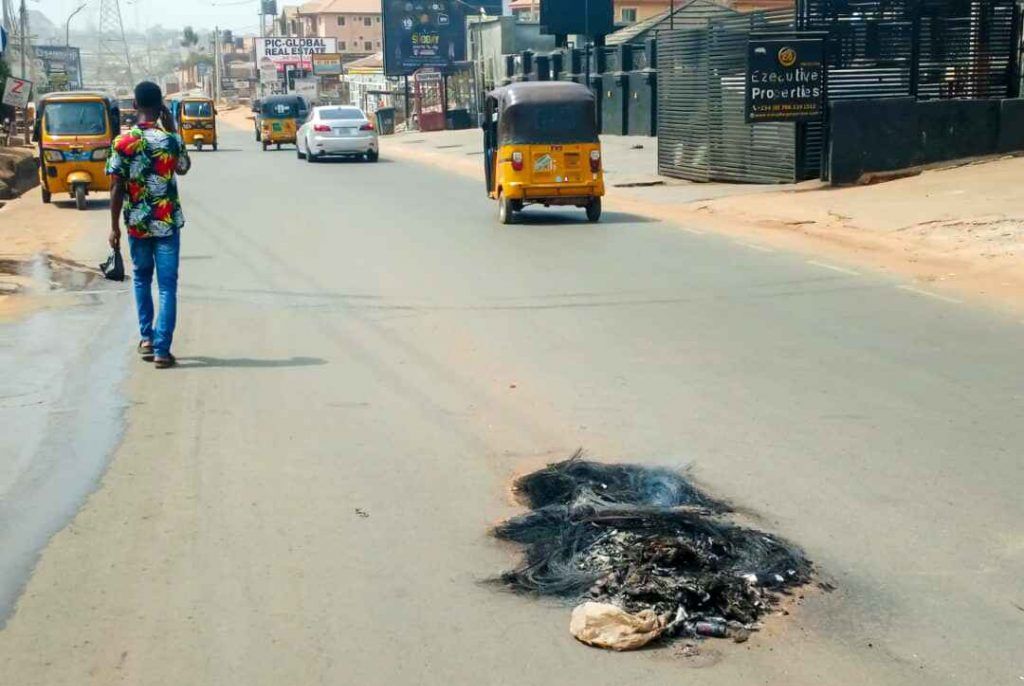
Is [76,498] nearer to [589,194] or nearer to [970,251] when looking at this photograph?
[970,251]

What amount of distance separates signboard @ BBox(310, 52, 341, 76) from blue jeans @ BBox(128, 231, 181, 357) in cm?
10337

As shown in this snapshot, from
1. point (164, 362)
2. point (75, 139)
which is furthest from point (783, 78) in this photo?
point (164, 362)

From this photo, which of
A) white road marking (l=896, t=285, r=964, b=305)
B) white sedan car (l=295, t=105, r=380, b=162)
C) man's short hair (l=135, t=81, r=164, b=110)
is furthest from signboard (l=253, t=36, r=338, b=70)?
man's short hair (l=135, t=81, r=164, b=110)

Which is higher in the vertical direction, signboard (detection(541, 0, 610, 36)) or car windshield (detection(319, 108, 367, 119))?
signboard (detection(541, 0, 610, 36))

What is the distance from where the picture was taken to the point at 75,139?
24906 millimetres

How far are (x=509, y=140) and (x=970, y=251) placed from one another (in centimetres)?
720

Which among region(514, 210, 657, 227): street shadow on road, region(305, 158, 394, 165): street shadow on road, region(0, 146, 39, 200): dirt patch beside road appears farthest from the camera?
region(305, 158, 394, 165): street shadow on road

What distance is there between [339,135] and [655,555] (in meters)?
34.2

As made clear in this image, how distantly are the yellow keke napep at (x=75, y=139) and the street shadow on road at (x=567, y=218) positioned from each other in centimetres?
858

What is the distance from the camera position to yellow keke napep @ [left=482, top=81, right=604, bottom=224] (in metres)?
19.3

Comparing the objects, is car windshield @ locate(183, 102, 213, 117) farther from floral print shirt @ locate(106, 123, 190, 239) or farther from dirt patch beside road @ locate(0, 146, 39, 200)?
floral print shirt @ locate(106, 123, 190, 239)

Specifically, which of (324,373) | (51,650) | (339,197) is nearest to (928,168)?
(339,197)

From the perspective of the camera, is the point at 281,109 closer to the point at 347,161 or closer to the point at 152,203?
the point at 347,161

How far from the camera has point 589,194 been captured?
19.5 meters
